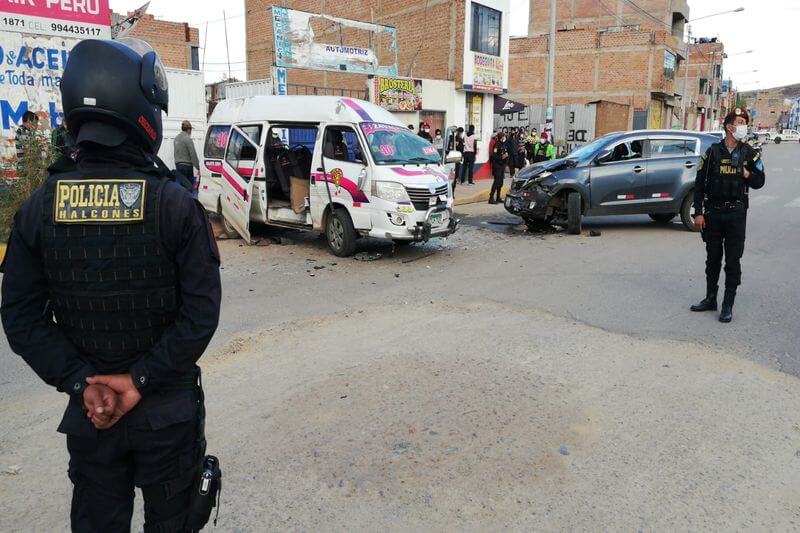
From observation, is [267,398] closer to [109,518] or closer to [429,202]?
[109,518]

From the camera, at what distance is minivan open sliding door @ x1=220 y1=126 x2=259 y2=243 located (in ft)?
33.4

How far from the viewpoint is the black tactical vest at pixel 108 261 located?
1870 millimetres

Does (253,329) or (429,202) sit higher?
(429,202)

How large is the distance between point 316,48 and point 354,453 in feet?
49.7

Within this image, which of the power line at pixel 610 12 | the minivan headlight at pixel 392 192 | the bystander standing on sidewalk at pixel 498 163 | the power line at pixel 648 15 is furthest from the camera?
the power line at pixel 610 12

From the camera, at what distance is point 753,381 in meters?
4.61

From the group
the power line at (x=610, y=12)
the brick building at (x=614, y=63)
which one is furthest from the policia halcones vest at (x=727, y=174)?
the power line at (x=610, y=12)

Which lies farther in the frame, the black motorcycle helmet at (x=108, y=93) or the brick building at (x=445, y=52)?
the brick building at (x=445, y=52)

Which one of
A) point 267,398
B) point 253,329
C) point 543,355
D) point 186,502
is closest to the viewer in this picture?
point 186,502

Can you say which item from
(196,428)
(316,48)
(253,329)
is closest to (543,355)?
(253,329)

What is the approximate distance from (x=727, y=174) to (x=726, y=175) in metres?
0.01

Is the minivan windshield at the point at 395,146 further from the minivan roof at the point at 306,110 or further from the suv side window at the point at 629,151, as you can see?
the suv side window at the point at 629,151

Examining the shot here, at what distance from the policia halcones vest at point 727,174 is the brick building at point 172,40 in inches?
1229

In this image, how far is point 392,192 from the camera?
8.71 meters
